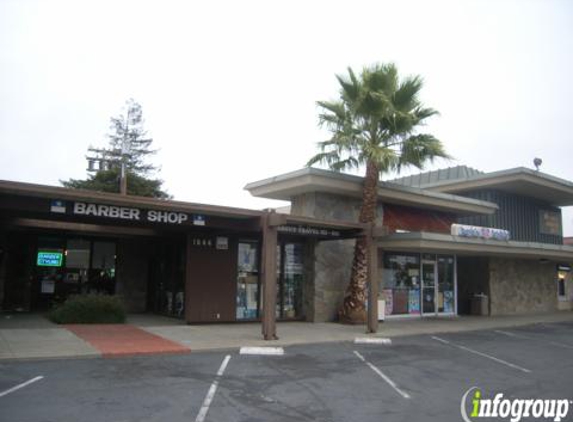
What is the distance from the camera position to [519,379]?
979cm

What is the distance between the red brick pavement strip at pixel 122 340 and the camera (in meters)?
10.8

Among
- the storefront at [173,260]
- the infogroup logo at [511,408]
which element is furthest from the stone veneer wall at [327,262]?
the infogroup logo at [511,408]

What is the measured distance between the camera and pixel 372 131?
17922mm

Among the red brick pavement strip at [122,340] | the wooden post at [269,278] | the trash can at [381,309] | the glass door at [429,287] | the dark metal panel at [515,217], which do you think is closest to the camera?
the red brick pavement strip at [122,340]

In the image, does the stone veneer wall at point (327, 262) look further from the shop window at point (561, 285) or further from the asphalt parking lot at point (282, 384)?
the shop window at point (561, 285)

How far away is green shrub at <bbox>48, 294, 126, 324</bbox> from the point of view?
15.0 meters

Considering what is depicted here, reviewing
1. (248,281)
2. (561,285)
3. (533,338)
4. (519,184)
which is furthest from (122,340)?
(561,285)

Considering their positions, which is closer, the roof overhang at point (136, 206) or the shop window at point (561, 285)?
the roof overhang at point (136, 206)

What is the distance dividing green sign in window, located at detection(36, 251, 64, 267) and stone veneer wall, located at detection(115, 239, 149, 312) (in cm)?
202

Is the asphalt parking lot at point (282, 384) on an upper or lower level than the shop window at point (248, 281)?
lower

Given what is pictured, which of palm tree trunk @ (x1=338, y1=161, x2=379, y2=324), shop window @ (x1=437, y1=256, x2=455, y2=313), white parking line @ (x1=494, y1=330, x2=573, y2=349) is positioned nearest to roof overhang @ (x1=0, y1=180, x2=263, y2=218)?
palm tree trunk @ (x1=338, y1=161, x2=379, y2=324)

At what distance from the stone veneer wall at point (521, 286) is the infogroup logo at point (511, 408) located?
17.5m

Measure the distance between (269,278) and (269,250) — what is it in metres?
0.71

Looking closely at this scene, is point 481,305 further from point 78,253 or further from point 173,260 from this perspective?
point 78,253
